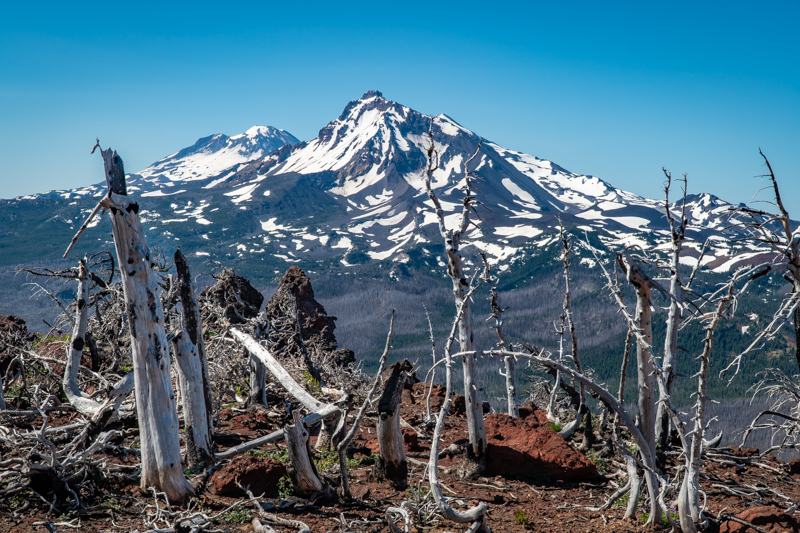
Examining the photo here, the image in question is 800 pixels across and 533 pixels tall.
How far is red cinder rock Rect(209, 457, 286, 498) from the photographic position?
23.6 feet

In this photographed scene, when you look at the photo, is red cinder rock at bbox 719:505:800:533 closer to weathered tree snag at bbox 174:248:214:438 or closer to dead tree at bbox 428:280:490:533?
dead tree at bbox 428:280:490:533

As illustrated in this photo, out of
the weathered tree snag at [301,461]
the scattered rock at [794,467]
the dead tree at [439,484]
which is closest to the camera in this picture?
the dead tree at [439,484]

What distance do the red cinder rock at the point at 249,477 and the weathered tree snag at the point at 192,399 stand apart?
542mm

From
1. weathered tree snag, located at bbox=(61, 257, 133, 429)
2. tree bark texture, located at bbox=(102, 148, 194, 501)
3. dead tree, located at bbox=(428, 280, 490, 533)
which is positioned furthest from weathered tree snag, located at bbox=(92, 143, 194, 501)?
dead tree, located at bbox=(428, 280, 490, 533)

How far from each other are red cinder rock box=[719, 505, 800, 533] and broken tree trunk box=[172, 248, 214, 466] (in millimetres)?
6685

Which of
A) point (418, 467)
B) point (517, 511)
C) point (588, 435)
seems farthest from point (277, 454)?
point (588, 435)

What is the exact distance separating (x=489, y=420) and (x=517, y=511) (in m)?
4.15

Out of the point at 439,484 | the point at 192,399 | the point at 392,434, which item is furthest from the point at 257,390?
the point at 439,484

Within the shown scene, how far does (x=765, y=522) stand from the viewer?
638cm

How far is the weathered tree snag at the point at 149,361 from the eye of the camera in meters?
6.52

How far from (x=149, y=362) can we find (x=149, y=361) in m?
0.01

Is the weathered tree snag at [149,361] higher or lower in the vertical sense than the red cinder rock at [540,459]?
higher

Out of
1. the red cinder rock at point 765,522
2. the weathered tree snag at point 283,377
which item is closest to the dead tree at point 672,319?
the red cinder rock at point 765,522

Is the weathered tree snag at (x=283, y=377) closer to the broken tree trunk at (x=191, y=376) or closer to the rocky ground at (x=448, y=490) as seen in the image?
the rocky ground at (x=448, y=490)
